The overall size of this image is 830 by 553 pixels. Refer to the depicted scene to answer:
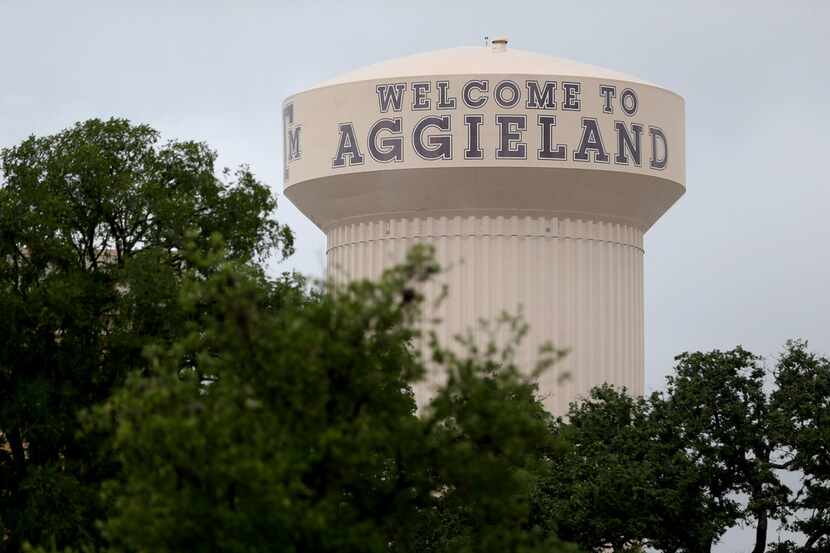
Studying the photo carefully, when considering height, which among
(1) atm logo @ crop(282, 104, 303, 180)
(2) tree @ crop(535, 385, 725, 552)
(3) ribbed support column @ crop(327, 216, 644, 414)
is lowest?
(2) tree @ crop(535, 385, 725, 552)

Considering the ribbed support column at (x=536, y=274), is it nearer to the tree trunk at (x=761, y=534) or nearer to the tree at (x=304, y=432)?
the tree trunk at (x=761, y=534)

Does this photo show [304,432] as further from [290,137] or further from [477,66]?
[290,137]

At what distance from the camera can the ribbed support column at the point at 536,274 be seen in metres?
46.9

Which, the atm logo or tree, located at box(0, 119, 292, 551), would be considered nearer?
tree, located at box(0, 119, 292, 551)

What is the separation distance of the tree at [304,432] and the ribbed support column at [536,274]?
2393cm

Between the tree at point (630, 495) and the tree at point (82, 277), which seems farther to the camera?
the tree at point (630, 495)

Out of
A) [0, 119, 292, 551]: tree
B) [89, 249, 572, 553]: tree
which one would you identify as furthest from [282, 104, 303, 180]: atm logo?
[89, 249, 572, 553]: tree

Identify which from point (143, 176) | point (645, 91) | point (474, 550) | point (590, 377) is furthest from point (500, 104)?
point (474, 550)

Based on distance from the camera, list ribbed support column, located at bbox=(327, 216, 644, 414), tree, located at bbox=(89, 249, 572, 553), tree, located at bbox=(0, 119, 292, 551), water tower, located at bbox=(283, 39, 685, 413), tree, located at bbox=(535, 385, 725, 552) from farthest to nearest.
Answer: ribbed support column, located at bbox=(327, 216, 644, 414)
water tower, located at bbox=(283, 39, 685, 413)
tree, located at bbox=(535, 385, 725, 552)
tree, located at bbox=(0, 119, 292, 551)
tree, located at bbox=(89, 249, 572, 553)

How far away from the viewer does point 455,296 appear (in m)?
47.0

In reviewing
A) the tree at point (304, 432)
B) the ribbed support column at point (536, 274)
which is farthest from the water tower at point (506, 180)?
the tree at point (304, 432)

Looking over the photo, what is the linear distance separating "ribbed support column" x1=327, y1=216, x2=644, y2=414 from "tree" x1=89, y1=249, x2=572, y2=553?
78.5ft

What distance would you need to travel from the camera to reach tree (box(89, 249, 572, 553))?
66.7ft

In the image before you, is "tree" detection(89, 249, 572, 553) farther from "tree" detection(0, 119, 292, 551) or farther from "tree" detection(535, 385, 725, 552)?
"tree" detection(535, 385, 725, 552)
